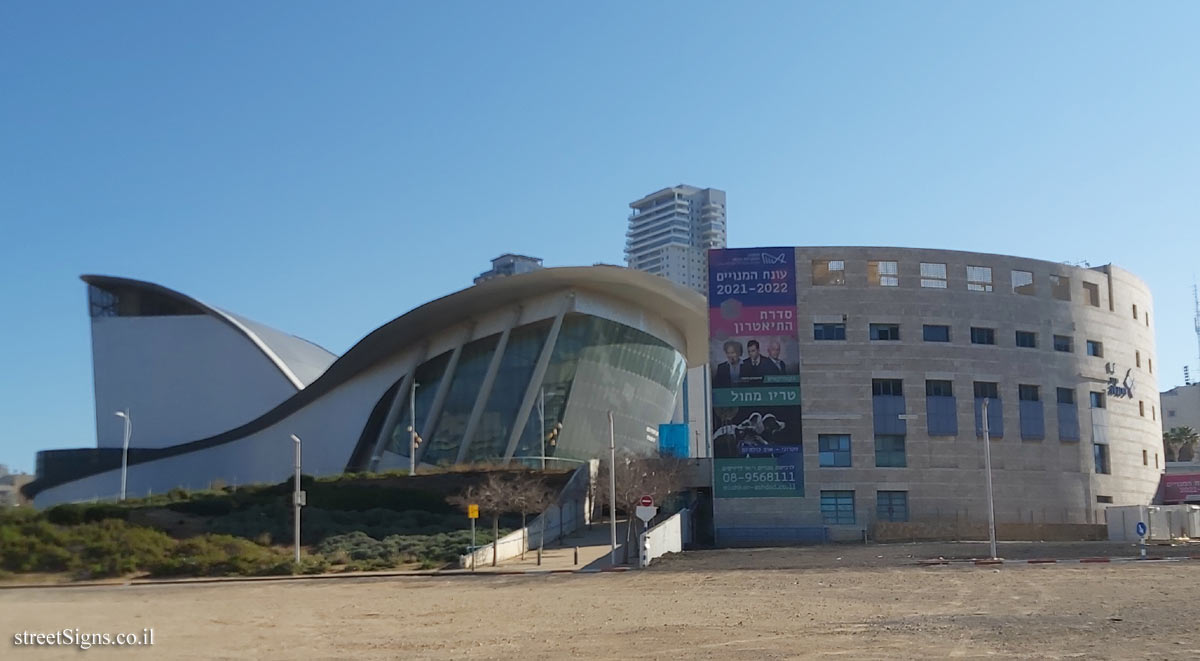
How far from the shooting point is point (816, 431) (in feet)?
181

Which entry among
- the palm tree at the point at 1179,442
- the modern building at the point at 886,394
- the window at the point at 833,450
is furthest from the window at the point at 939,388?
the palm tree at the point at 1179,442

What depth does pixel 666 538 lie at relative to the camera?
44.3m

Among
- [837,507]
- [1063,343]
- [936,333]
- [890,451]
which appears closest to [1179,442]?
[1063,343]

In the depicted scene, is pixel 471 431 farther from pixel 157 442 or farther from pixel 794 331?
pixel 157 442

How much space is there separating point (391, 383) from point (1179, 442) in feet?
224

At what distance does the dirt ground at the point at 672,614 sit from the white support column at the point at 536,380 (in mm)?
29182

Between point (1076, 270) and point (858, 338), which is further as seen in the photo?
point (1076, 270)

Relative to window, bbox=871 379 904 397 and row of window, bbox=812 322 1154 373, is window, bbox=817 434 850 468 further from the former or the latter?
row of window, bbox=812 322 1154 373

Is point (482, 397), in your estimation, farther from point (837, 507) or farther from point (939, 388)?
point (939, 388)

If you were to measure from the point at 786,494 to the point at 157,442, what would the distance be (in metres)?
48.4

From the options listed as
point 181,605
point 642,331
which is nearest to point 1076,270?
point 642,331

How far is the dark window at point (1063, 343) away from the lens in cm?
6022

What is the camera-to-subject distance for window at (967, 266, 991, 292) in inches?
2296

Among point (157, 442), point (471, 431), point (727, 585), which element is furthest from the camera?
point (157, 442)
